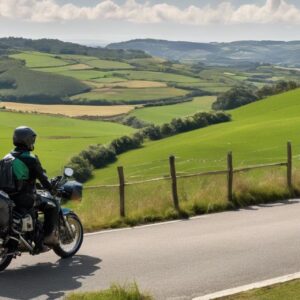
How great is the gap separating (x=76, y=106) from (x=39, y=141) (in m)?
48.6

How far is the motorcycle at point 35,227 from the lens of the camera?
7.61 metres

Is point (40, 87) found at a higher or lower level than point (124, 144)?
higher

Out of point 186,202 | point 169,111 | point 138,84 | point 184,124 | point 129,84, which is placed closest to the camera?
point 186,202

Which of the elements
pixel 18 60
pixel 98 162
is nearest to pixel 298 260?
pixel 98 162

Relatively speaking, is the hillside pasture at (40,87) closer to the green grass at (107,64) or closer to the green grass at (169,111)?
the green grass at (107,64)

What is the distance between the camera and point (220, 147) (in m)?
59.0

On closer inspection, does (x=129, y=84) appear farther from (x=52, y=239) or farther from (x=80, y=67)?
(x=52, y=239)

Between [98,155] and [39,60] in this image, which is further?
[39,60]

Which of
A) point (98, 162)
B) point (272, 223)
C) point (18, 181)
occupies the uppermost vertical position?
point (18, 181)

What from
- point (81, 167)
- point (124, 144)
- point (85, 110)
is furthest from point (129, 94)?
point (81, 167)

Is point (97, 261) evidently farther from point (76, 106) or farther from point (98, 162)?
point (76, 106)

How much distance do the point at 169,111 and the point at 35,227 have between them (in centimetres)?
9830

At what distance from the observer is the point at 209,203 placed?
14047mm

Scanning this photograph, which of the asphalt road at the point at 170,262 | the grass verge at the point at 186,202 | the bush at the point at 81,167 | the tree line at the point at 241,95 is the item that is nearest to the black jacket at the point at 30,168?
the asphalt road at the point at 170,262
